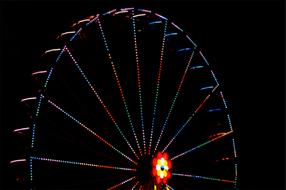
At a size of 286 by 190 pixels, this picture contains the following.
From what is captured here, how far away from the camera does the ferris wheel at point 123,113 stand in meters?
7.93

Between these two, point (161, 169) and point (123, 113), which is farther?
point (123, 113)

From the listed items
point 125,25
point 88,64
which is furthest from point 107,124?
point 125,25

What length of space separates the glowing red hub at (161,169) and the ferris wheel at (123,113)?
1cm

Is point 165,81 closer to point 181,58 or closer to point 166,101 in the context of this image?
point 166,101

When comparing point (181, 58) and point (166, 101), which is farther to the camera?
point (166, 101)

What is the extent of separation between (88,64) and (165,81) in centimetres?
172

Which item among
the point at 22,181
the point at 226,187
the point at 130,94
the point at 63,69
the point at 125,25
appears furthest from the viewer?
the point at 130,94

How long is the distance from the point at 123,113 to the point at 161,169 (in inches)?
97.9

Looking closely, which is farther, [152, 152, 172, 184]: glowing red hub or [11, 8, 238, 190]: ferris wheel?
[152, 152, 172, 184]: glowing red hub

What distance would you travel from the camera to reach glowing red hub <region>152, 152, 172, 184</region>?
28.0 feet

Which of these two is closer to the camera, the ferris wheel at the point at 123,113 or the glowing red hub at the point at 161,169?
the ferris wheel at the point at 123,113

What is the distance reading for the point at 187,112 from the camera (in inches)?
458

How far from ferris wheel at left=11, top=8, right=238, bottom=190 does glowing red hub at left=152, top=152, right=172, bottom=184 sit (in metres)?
0.01

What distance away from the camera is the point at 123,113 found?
1088cm
